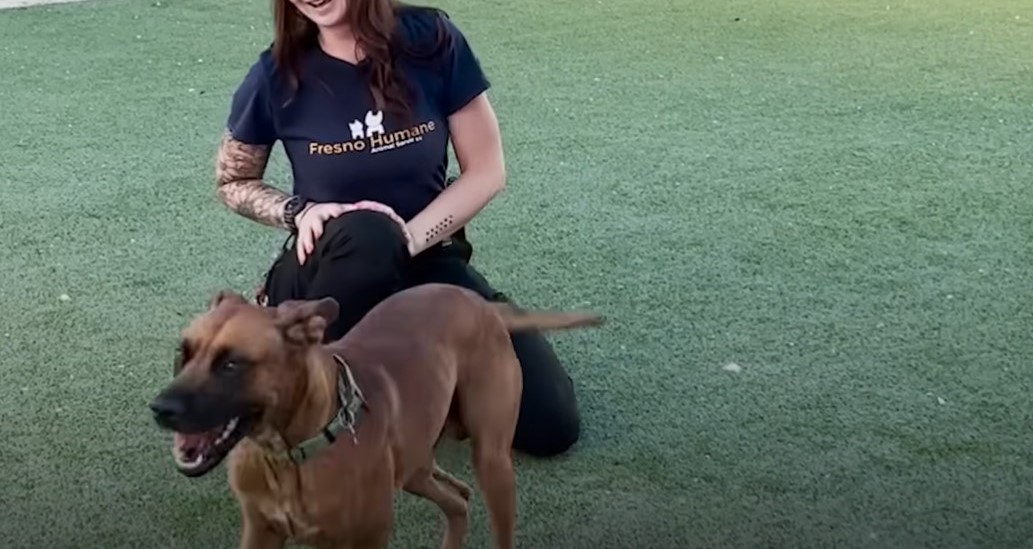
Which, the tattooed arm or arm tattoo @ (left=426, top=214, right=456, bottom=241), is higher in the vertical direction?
the tattooed arm

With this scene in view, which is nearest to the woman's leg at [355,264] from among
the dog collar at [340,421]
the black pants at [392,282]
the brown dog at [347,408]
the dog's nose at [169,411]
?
the black pants at [392,282]

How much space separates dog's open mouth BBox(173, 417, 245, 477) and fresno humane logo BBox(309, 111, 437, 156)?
90 centimetres

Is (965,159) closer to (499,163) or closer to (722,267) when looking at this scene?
(722,267)

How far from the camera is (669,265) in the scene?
358 cm

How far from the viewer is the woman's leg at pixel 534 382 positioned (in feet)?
8.84

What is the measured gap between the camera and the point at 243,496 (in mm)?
2014

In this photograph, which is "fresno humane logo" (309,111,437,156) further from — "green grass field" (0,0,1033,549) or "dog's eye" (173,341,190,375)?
"dog's eye" (173,341,190,375)

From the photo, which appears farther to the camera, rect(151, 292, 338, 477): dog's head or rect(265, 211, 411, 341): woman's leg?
rect(265, 211, 411, 341): woman's leg

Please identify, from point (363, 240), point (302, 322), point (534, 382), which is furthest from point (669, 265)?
point (302, 322)

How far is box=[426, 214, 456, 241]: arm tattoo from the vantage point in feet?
8.72

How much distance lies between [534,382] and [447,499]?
0.46 meters

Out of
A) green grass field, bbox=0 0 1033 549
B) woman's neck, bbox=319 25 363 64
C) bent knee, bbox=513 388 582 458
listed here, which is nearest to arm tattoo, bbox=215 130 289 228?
woman's neck, bbox=319 25 363 64

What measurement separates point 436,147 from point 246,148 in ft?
1.18

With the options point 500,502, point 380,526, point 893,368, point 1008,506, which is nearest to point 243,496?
point 380,526
